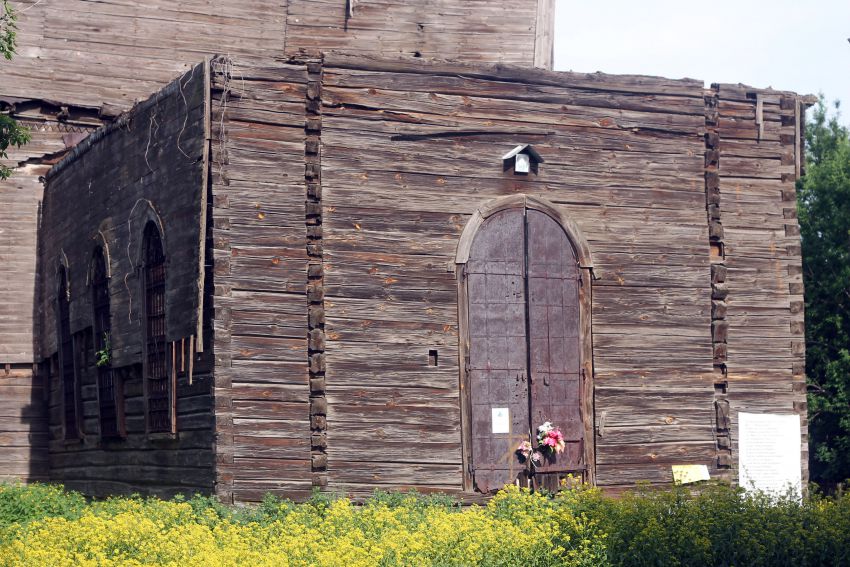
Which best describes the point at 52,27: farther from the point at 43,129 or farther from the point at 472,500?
the point at 472,500

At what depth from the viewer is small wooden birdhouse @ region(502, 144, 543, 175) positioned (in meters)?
17.7

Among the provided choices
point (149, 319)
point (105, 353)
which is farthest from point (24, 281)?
point (149, 319)

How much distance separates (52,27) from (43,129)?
1901 millimetres

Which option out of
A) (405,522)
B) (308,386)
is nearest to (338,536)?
(405,522)

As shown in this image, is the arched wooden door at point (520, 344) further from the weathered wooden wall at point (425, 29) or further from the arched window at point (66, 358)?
the arched window at point (66, 358)

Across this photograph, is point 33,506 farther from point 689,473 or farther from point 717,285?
point 717,285

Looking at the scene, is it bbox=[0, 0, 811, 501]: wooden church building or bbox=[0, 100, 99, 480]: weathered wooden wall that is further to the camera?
bbox=[0, 100, 99, 480]: weathered wooden wall

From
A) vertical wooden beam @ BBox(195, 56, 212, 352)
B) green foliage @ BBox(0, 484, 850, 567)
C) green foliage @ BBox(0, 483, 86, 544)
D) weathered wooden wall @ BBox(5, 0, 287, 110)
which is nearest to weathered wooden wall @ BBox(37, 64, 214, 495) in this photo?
vertical wooden beam @ BBox(195, 56, 212, 352)

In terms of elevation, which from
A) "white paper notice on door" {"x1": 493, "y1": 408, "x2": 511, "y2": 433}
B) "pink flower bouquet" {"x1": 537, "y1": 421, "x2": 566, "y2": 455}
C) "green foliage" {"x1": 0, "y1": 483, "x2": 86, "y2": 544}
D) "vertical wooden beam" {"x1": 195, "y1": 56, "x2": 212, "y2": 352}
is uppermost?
"vertical wooden beam" {"x1": 195, "y1": 56, "x2": 212, "y2": 352}

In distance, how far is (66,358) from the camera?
2277 centimetres

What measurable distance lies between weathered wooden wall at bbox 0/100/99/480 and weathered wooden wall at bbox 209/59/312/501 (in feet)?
28.2

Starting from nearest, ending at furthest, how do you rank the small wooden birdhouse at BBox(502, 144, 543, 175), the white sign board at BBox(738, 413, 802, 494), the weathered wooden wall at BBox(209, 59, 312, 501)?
1. the weathered wooden wall at BBox(209, 59, 312, 501)
2. the small wooden birdhouse at BBox(502, 144, 543, 175)
3. the white sign board at BBox(738, 413, 802, 494)

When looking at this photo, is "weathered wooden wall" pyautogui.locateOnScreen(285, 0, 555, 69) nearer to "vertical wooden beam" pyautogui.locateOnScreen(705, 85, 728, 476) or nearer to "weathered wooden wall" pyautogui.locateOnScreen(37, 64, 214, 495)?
"weathered wooden wall" pyautogui.locateOnScreen(37, 64, 214, 495)

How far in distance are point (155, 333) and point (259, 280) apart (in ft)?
8.67
